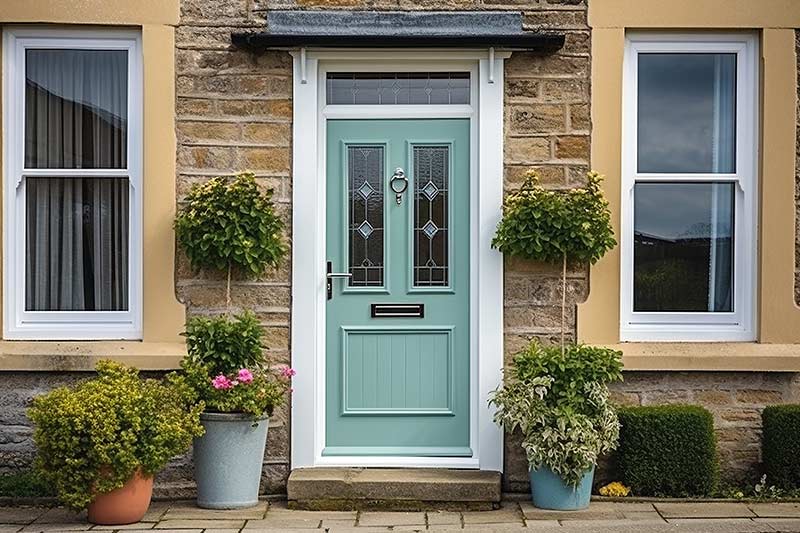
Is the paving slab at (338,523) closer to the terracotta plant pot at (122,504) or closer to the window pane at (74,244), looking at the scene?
the terracotta plant pot at (122,504)

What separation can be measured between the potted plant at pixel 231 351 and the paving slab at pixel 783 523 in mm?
3182

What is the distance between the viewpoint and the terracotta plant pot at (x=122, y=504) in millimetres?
7430

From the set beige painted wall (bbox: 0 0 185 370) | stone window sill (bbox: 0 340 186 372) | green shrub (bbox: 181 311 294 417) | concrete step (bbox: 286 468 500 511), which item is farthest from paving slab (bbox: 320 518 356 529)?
beige painted wall (bbox: 0 0 185 370)

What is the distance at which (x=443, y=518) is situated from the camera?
306 inches

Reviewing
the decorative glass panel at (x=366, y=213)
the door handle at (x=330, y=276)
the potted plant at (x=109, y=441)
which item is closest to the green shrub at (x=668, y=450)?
the decorative glass panel at (x=366, y=213)

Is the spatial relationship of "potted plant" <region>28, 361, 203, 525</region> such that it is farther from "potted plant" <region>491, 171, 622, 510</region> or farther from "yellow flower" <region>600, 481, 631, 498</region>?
"yellow flower" <region>600, 481, 631, 498</region>

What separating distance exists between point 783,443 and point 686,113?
2378mm

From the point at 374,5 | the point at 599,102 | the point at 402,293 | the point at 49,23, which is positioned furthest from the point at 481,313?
the point at 49,23

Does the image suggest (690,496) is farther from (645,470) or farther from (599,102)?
(599,102)

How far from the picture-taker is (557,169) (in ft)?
27.4

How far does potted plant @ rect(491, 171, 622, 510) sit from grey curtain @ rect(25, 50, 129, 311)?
2.77 m

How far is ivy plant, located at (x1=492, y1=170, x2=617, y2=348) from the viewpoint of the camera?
805 centimetres

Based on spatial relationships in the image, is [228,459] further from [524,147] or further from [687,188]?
[687,188]

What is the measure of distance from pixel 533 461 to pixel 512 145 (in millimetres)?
2169
